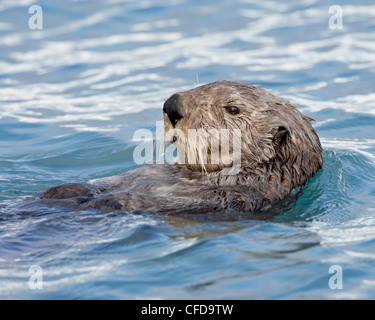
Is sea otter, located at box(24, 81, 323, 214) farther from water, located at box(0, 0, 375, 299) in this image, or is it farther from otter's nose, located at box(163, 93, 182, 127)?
water, located at box(0, 0, 375, 299)

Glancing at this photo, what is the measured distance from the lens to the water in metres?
4.14

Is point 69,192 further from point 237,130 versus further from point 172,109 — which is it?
point 237,130

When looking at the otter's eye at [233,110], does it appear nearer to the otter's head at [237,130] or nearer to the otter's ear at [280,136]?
the otter's head at [237,130]

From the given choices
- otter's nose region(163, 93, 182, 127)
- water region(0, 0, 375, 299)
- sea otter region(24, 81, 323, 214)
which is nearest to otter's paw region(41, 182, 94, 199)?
sea otter region(24, 81, 323, 214)

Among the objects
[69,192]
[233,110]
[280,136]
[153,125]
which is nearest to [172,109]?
[233,110]

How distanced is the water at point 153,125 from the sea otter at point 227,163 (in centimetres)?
20

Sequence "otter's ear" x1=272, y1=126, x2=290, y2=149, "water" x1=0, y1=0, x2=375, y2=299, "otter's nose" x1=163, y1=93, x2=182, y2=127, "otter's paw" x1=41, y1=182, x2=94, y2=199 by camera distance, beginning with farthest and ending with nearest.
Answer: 1. "otter's paw" x1=41, y1=182, x2=94, y2=199
2. "otter's ear" x1=272, y1=126, x2=290, y2=149
3. "otter's nose" x1=163, y1=93, x2=182, y2=127
4. "water" x1=0, y1=0, x2=375, y2=299

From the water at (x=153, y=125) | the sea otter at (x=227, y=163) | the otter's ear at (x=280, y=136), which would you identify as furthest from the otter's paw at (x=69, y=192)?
the otter's ear at (x=280, y=136)

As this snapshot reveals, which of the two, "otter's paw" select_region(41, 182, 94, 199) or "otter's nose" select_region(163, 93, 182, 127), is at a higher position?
"otter's nose" select_region(163, 93, 182, 127)

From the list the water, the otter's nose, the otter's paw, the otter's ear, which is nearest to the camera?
the water

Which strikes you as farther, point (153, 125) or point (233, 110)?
point (153, 125)

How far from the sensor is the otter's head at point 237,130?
5246 millimetres

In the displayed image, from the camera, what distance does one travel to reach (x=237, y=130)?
5332 millimetres

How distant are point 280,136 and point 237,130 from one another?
371 millimetres
